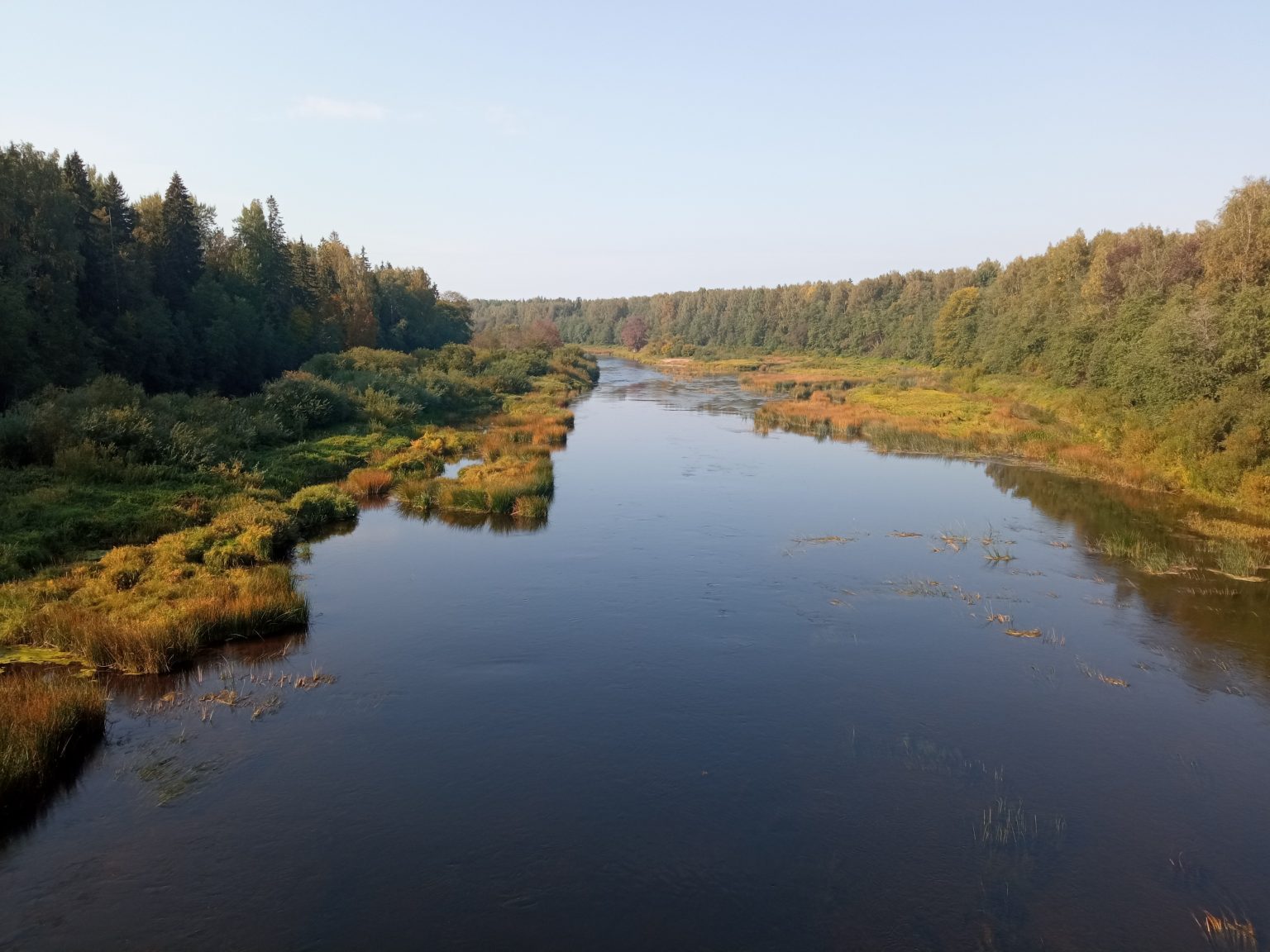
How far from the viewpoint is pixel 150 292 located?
168 ft

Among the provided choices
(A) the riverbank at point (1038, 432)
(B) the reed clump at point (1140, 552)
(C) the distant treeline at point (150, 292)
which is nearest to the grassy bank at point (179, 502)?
(C) the distant treeline at point (150, 292)

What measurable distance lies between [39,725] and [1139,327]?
192ft

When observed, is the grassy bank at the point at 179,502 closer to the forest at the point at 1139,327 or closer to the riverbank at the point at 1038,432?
the riverbank at the point at 1038,432

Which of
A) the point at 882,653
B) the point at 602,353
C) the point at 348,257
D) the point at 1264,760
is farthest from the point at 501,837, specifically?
the point at 602,353

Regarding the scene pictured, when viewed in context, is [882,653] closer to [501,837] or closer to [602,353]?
[501,837]

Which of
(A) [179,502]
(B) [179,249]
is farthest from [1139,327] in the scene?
(B) [179,249]

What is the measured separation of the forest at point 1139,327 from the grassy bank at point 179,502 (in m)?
28.7

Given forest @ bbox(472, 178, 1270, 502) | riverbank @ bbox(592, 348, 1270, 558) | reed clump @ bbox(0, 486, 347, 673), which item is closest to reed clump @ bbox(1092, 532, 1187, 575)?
riverbank @ bbox(592, 348, 1270, 558)

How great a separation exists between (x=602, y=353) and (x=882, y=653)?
577ft

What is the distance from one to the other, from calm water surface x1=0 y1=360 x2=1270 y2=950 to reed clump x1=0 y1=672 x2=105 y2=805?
1.77ft

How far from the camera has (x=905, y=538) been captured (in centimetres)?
2850

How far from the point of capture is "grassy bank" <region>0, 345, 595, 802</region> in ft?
52.9

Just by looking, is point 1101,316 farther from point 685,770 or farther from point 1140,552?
point 685,770

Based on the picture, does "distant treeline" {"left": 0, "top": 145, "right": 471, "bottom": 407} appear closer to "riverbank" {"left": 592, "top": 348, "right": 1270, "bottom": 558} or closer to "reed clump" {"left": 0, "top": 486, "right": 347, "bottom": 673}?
"reed clump" {"left": 0, "top": 486, "right": 347, "bottom": 673}
